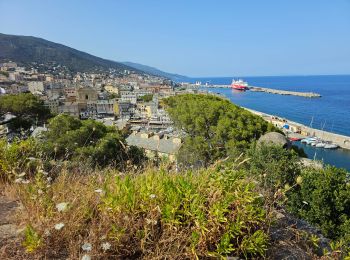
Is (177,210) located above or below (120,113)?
above

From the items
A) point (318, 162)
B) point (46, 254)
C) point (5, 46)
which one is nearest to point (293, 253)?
point (46, 254)

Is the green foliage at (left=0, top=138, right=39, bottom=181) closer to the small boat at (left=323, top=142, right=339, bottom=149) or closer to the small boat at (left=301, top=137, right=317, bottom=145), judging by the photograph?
the small boat at (left=323, top=142, right=339, bottom=149)

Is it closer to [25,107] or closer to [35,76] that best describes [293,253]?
[25,107]

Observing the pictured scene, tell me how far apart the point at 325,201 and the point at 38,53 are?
153100 mm

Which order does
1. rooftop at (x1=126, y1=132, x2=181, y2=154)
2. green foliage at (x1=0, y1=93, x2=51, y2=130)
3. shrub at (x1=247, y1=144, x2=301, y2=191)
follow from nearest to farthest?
1. shrub at (x1=247, y1=144, x2=301, y2=191)
2. rooftop at (x1=126, y1=132, x2=181, y2=154)
3. green foliage at (x1=0, y1=93, x2=51, y2=130)

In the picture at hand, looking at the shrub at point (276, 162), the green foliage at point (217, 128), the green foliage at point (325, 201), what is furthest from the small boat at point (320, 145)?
the green foliage at point (325, 201)

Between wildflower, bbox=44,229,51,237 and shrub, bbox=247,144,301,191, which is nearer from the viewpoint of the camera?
wildflower, bbox=44,229,51,237

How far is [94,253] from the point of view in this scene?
1.62m

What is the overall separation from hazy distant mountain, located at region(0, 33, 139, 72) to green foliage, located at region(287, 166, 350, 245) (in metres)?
132

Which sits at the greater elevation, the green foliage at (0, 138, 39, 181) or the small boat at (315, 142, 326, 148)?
the green foliage at (0, 138, 39, 181)

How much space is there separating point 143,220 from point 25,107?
2151 cm

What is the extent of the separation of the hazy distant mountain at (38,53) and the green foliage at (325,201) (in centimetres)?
13157

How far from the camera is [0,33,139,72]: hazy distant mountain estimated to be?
124 meters

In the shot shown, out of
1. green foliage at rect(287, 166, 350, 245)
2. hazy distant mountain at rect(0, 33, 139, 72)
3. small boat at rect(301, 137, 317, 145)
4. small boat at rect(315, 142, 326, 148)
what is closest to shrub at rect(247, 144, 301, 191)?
green foliage at rect(287, 166, 350, 245)
